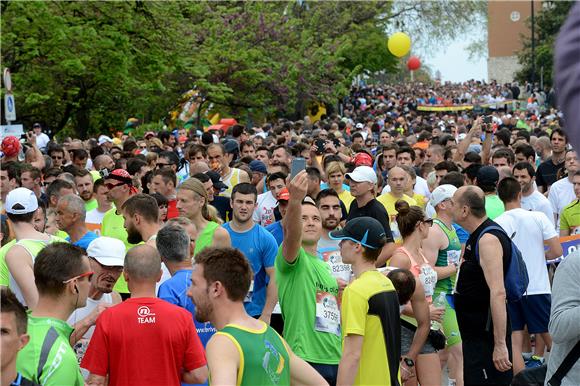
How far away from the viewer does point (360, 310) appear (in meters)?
5.59

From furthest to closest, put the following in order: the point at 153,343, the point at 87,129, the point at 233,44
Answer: the point at 233,44 → the point at 87,129 → the point at 153,343

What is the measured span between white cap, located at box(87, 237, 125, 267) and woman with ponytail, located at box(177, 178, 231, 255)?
1.52m

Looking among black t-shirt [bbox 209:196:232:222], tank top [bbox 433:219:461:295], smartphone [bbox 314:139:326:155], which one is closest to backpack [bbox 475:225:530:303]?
A: tank top [bbox 433:219:461:295]

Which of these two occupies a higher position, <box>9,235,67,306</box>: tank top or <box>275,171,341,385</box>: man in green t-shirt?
<box>9,235,67,306</box>: tank top

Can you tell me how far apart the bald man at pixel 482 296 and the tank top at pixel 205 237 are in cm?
198

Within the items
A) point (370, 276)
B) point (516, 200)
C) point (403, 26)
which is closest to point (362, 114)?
point (403, 26)

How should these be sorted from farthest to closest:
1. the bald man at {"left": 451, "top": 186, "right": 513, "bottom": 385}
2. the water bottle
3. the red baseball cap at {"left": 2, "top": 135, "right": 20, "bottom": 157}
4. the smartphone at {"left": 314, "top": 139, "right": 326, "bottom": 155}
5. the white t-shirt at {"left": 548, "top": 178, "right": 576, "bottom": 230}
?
the smartphone at {"left": 314, "top": 139, "right": 326, "bottom": 155} < the red baseball cap at {"left": 2, "top": 135, "right": 20, "bottom": 157} < the white t-shirt at {"left": 548, "top": 178, "right": 576, "bottom": 230} < the water bottle < the bald man at {"left": 451, "top": 186, "right": 513, "bottom": 385}

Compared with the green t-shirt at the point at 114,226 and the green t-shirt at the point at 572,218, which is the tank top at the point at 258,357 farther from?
the green t-shirt at the point at 572,218

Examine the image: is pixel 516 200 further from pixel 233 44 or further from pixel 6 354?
pixel 233 44

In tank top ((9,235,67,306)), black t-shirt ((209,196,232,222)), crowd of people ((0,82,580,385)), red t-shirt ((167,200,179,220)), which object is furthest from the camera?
black t-shirt ((209,196,232,222))

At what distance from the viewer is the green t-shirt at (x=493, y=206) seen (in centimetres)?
1001

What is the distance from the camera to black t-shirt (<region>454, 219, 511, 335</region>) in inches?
299

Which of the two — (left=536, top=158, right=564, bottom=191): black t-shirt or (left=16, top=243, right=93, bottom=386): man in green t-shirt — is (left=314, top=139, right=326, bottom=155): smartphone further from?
(left=16, top=243, right=93, bottom=386): man in green t-shirt

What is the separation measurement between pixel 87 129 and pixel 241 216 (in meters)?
22.7
